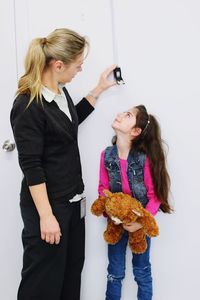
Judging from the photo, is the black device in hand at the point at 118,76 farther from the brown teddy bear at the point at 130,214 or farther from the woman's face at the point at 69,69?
the brown teddy bear at the point at 130,214

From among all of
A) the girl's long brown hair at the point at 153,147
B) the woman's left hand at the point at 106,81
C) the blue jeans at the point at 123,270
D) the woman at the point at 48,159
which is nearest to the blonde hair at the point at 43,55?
the woman at the point at 48,159

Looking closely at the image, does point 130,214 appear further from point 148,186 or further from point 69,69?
point 69,69

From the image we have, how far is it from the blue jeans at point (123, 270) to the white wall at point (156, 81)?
0.06 meters

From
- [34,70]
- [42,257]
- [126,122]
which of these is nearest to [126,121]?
[126,122]

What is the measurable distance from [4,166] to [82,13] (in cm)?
75

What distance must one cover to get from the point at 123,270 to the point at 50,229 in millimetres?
495

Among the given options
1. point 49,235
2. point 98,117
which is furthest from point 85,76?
point 49,235

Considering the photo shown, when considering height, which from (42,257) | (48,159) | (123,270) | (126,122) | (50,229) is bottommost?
(123,270)

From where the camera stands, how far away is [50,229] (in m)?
1.08

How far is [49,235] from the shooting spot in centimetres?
109

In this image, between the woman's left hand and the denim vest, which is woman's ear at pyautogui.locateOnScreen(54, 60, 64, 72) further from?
the denim vest

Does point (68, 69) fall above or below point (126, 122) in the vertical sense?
above

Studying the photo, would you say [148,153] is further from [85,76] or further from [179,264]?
[179,264]

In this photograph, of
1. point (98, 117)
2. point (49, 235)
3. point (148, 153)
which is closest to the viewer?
point (49, 235)
